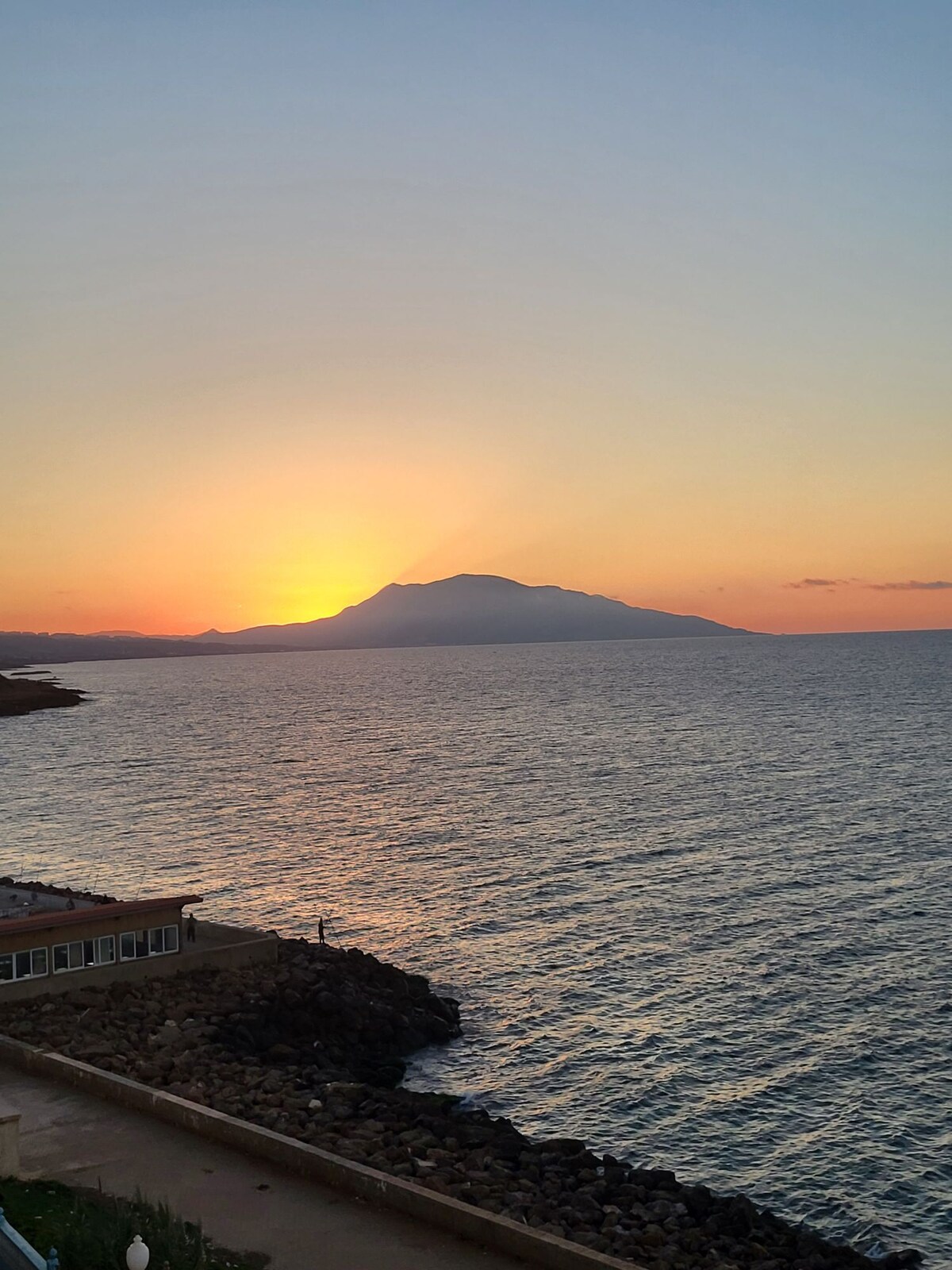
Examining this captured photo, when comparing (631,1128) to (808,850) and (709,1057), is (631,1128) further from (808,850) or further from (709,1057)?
(808,850)

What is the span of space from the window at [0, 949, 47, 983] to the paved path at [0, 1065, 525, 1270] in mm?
10004

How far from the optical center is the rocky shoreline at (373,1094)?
79.4 ft

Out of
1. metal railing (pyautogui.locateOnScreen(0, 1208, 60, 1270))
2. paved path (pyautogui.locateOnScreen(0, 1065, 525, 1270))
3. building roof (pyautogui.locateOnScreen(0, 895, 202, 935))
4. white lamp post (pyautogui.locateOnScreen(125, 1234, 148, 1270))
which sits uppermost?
metal railing (pyautogui.locateOnScreen(0, 1208, 60, 1270))

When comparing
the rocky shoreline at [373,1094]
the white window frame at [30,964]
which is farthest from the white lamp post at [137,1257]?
the white window frame at [30,964]

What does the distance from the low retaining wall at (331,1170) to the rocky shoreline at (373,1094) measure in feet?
7.56

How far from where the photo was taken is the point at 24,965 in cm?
3606

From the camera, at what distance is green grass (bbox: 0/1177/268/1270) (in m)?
16.6

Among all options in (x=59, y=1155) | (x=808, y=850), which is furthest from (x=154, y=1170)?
(x=808, y=850)

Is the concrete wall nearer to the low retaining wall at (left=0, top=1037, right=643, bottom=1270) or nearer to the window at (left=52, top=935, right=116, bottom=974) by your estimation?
the window at (left=52, top=935, right=116, bottom=974)

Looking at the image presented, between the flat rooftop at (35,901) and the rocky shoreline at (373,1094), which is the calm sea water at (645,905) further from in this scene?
the flat rooftop at (35,901)

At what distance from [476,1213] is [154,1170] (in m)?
6.66

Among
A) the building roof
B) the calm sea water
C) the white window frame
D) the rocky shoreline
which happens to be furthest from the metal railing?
the white window frame

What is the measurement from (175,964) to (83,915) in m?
4.12

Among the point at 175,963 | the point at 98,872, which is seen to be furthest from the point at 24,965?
the point at 98,872
